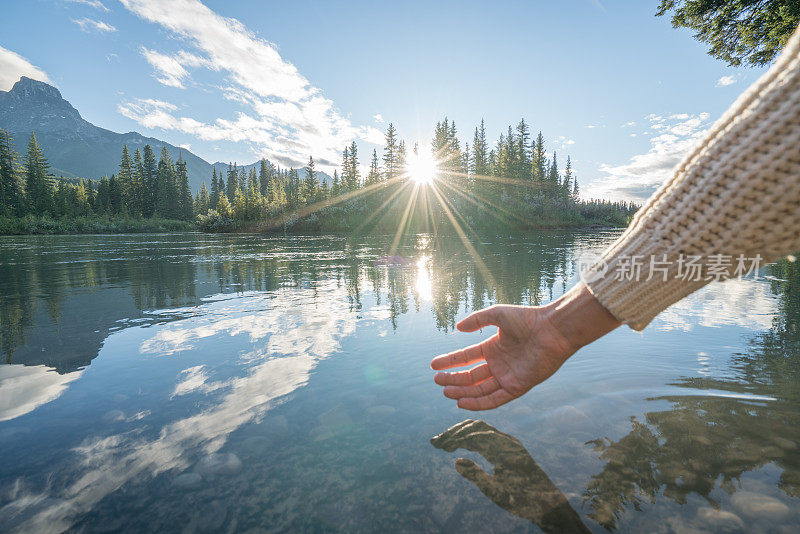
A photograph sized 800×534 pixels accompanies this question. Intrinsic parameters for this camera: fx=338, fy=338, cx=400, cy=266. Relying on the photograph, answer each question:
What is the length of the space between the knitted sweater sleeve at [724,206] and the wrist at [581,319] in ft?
0.33

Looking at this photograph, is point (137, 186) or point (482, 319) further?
point (137, 186)

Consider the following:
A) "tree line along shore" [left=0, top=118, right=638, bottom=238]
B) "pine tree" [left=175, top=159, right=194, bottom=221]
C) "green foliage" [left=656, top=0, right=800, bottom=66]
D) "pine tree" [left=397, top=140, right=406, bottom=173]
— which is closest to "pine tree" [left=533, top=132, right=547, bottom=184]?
"tree line along shore" [left=0, top=118, right=638, bottom=238]

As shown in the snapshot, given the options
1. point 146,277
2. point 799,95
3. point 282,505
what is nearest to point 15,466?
point 282,505

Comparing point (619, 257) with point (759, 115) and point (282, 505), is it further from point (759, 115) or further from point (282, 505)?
point (282, 505)

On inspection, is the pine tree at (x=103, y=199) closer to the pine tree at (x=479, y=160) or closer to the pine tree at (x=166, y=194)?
the pine tree at (x=166, y=194)

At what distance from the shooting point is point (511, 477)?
2.12 metres

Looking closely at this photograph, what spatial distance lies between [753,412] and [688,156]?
8.63 feet

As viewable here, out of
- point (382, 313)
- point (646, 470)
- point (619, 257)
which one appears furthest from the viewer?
point (382, 313)

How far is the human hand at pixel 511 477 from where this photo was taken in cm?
183

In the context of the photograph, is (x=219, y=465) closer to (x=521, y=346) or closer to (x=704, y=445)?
(x=521, y=346)

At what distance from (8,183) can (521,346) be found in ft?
323

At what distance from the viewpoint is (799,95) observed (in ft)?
3.83

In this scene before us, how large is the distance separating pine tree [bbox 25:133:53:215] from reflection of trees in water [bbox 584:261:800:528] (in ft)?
307

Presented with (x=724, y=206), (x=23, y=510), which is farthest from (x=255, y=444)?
(x=724, y=206)
